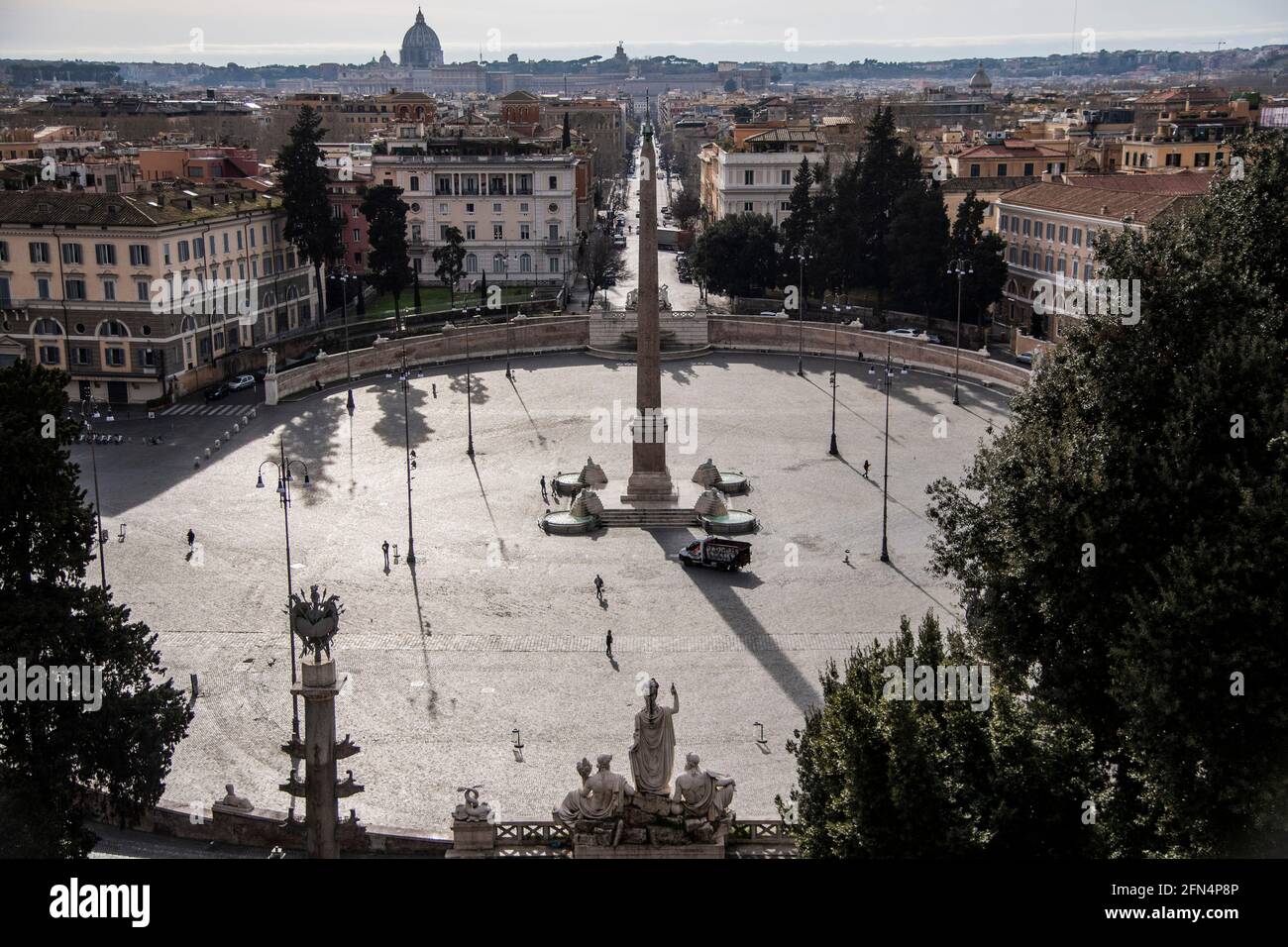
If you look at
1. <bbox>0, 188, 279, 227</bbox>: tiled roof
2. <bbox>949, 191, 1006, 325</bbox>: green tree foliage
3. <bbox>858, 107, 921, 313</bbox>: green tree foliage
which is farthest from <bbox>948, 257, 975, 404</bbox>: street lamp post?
<bbox>0, 188, 279, 227</bbox>: tiled roof

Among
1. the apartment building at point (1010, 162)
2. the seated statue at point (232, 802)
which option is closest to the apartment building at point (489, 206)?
the apartment building at point (1010, 162)

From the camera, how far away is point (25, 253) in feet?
197

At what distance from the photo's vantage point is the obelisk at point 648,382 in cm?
4456

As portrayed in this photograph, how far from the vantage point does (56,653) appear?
22906mm

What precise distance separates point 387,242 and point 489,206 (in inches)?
519

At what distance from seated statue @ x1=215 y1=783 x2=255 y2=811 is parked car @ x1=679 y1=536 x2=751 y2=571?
54.7 feet

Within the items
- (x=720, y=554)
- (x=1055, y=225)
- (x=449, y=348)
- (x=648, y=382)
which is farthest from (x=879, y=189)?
(x=720, y=554)

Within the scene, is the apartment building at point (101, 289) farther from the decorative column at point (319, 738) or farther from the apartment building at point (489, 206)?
the decorative column at point (319, 738)

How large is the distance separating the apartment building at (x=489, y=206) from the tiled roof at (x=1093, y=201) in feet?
82.9

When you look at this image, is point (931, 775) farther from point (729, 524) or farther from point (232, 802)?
point (729, 524)

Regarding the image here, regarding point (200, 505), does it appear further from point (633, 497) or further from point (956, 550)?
point (956, 550)

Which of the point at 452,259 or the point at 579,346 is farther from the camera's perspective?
the point at 452,259
